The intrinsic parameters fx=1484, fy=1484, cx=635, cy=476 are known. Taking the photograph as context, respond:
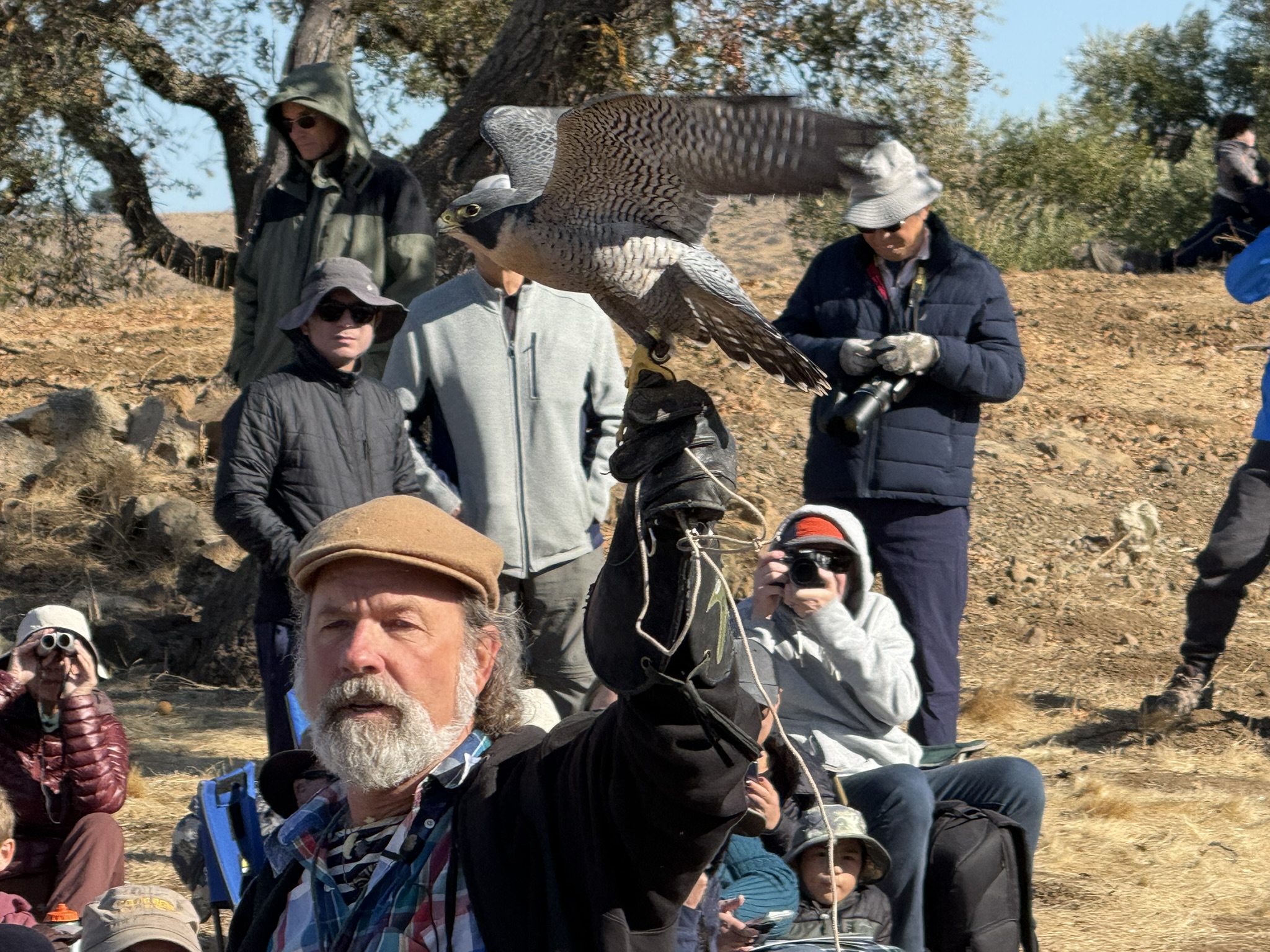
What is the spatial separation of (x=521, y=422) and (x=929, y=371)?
1.28 m

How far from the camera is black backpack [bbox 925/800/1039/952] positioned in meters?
3.41

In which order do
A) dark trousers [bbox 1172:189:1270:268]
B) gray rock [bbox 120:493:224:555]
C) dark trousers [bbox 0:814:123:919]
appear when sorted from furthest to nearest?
gray rock [bbox 120:493:224:555], dark trousers [bbox 1172:189:1270:268], dark trousers [bbox 0:814:123:919]

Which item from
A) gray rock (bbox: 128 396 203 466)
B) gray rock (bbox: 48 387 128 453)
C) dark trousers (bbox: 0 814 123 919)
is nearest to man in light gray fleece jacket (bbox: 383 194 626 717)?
dark trousers (bbox: 0 814 123 919)

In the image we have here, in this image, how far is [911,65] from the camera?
369 inches

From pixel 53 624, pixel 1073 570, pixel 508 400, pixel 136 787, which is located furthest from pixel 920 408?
pixel 1073 570

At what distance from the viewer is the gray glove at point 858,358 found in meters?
4.58

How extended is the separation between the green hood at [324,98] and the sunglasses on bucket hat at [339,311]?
92 cm

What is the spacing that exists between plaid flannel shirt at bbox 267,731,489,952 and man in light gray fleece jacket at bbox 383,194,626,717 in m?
2.45

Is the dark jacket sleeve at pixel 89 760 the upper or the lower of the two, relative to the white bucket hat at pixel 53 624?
lower

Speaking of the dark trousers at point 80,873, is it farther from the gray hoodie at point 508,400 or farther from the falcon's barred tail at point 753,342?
the falcon's barred tail at point 753,342

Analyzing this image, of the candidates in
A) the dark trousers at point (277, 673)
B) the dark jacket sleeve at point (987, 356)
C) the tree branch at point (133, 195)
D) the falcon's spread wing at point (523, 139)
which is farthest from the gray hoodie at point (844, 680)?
the tree branch at point (133, 195)

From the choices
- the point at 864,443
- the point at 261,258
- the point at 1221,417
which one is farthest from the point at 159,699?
the point at 1221,417

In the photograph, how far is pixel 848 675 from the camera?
368 centimetres

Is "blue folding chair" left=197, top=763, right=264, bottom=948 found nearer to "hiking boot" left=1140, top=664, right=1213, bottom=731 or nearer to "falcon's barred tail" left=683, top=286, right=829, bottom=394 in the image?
"falcon's barred tail" left=683, top=286, right=829, bottom=394
